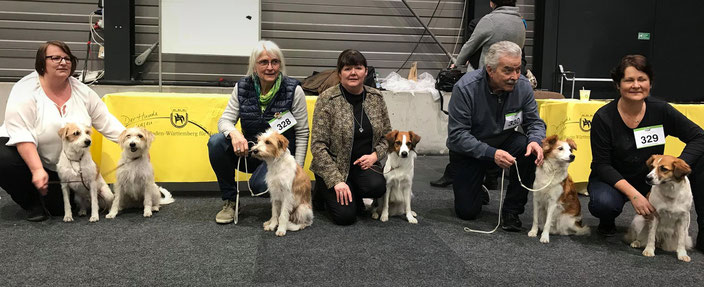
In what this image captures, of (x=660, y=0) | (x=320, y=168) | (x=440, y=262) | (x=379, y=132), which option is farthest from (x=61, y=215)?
(x=660, y=0)

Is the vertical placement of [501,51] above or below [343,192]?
above

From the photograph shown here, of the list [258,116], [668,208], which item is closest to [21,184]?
[258,116]

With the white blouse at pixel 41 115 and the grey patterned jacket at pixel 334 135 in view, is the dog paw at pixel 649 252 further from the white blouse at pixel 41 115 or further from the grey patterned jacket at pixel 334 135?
the white blouse at pixel 41 115

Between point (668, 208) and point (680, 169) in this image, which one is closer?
point (680, 169)

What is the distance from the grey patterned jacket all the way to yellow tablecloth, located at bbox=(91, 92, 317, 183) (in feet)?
2.29

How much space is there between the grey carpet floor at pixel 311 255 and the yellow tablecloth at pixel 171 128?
0.53 m

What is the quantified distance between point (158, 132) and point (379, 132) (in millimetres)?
1826

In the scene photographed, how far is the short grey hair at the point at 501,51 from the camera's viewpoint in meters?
2.91

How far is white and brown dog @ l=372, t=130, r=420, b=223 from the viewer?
316 cm

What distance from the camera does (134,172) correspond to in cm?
327

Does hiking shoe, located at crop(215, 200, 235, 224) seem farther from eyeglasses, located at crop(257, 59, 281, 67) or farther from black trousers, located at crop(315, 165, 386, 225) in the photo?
eyeglasses, located at crop(257, 59, 281, 67)

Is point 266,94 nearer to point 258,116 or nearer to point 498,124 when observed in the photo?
point 258,116

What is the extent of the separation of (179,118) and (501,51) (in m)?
2.51

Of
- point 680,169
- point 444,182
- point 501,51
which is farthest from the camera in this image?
point 444,182
